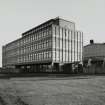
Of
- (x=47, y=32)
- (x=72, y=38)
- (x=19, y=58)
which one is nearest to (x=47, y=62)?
(x=47, y=32)

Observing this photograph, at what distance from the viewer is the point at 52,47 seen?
49812 mm

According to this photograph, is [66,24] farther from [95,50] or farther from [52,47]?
[95,50]

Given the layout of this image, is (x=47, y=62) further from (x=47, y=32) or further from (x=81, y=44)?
(x=81, y=44)

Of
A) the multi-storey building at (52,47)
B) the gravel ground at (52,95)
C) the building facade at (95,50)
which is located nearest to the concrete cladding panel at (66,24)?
the multi-storey building at (52,47)

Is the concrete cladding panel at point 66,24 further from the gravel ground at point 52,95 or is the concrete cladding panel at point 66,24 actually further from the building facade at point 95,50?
the gravel ground at point 52,95

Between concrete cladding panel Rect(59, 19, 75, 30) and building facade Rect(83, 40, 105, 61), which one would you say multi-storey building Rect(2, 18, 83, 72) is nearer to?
concrete cladding panel Rect(59, 19, 75, 30)

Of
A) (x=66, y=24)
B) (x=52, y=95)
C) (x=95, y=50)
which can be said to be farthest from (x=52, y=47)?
(x=52, y=95)

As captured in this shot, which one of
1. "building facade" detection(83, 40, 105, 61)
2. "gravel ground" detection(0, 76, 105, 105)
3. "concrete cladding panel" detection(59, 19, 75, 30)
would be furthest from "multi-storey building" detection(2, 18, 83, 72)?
"gravel ground" detection(0, 76, 105, 105)

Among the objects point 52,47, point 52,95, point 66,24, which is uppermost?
point 66,24

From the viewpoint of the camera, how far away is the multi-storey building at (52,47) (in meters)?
50.5

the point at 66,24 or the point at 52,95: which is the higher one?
the point at 66,24

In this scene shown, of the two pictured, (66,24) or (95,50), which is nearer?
(66,24)

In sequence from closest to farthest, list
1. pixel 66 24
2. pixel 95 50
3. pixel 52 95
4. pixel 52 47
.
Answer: pixel 52 95 < pixel 52 47 < pixel 66 24 < pixel 95 50

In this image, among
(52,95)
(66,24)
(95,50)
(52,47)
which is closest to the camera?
(52,95)
